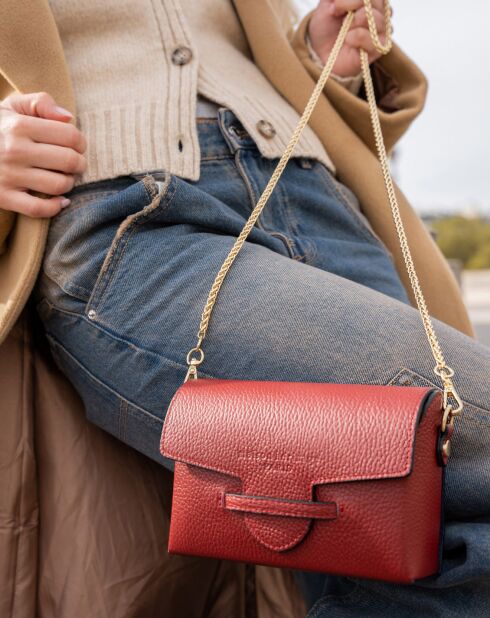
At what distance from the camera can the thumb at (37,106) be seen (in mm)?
1063

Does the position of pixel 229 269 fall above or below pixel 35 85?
below

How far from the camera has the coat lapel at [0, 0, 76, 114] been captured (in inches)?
43.2

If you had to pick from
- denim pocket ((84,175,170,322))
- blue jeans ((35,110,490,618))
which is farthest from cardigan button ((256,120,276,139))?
denim pocket ((84,175,170,322))

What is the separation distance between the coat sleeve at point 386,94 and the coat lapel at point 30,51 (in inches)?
21.3

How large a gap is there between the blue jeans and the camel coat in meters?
0.08

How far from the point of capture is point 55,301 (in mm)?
1066

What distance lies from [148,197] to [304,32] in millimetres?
681

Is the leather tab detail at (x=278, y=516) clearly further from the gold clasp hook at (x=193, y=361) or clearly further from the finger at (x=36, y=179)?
the finger at (x=36, y=179)

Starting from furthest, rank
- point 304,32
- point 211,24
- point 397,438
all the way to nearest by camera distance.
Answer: point 304,32 → point 211,24 → point 397,438

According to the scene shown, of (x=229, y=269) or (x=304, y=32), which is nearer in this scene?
(x=229, y=269)

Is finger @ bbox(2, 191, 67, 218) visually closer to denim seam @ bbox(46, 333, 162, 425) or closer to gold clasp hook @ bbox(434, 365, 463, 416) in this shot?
denim seam @ bbox(46, 333, 162, 425)

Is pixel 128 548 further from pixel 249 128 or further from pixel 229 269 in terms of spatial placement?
pixel 249 128

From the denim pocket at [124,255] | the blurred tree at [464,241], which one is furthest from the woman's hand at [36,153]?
the blurred tree at [464,241]

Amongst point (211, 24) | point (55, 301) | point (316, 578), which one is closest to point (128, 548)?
point (316, 578)
